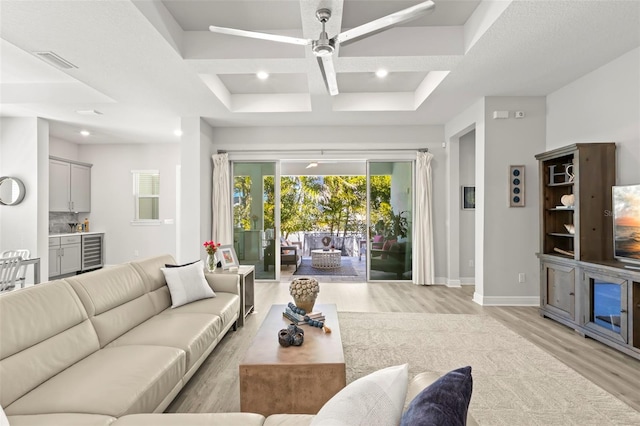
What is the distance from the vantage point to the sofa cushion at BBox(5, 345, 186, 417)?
1.45 m

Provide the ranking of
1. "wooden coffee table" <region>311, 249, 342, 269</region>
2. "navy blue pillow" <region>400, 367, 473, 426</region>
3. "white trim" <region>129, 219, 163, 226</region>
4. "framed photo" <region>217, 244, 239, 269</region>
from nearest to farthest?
"navy blue pillow" <region>400, 367, 473, 426</region>, "framed photo" <region>217, 244, 239, 269</region>, "white trim" <region>129, 219, 163, 226</region>, "wooden coffee table" <region>311, 249, 342, 269</region>

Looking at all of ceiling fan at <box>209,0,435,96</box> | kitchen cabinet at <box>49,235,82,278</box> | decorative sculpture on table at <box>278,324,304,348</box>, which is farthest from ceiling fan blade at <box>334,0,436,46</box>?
kitchen cabinet at <box>49,235,82,278</box>

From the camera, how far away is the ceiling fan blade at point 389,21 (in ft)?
6.76

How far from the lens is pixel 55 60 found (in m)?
3.28

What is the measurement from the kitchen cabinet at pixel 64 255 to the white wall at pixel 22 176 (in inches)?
24.7

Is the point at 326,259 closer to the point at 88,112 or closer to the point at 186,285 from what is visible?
the point at 186,285

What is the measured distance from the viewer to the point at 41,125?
18.0ft

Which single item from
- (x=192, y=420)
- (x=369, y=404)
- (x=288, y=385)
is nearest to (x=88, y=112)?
(x=288, y=385)

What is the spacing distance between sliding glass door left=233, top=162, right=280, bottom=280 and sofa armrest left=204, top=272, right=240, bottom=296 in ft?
8.26

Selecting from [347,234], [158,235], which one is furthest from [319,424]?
[347,234]

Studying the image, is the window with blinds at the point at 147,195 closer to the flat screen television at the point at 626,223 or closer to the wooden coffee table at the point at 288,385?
the wooden coffee table at the point at 288,385

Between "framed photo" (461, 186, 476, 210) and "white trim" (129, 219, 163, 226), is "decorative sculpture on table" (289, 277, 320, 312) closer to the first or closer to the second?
"framed photo" (461, 186, 476, 210)

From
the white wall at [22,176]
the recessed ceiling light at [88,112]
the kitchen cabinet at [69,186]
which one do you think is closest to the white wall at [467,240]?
the recessed ceiling light at [88,112]

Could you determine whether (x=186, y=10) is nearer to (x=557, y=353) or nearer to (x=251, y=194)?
(x=251, y=194)
